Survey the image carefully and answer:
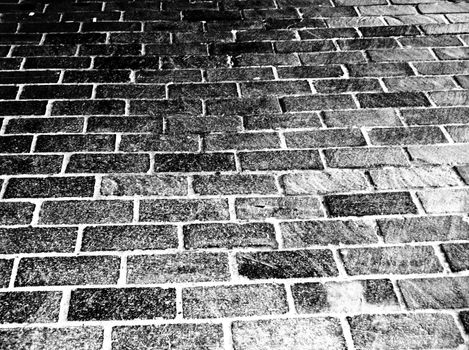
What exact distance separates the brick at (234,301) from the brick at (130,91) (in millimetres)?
964

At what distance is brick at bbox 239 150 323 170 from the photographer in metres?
1.86

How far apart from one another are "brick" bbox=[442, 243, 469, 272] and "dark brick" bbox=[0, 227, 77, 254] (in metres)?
1.12

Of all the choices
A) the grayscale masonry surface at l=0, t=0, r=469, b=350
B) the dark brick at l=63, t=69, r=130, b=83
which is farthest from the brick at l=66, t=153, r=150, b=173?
the dark brick at l=63, t=69, r=130, b=83

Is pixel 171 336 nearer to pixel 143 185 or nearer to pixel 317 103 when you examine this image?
pixel 143 185

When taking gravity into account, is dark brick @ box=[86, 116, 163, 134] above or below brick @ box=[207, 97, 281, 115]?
below

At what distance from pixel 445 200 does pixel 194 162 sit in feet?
2.81

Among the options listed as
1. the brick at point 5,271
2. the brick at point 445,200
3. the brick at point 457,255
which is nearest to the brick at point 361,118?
the brick at point 445,200

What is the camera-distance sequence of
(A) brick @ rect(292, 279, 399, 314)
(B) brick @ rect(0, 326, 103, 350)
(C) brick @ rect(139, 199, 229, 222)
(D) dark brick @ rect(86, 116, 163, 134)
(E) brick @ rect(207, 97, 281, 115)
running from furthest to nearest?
1. (E) brick @ rect(207, 97, 281, 115)
2. (D) dark brick @ rect(86, 116, 163, 134)
3. (C) brick @ rect(139, 199, 229, 222)
4. (A) brick @ rect(292, 279, 399, 314)
5. (B) brick @ rect(0, 326, 103, 350)

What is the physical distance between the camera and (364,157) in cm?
191

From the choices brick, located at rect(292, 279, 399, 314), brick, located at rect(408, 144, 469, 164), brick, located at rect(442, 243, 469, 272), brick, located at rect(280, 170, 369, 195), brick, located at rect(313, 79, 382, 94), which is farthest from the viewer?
brick, located at rect(313, 79, 382, 94)

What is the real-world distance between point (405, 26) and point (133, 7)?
137 centimetres

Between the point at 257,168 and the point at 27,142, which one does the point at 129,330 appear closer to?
the point at 257,168

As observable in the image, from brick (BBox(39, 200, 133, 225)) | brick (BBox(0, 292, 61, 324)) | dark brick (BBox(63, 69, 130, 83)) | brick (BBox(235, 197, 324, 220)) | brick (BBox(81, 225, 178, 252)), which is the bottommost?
brick (BBox(0, 292, 61, 324))

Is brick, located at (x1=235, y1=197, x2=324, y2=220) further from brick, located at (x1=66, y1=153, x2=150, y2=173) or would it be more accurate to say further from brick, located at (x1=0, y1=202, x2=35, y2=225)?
brick, located at (x1=0, y1=202, x2=35, y2=225)
